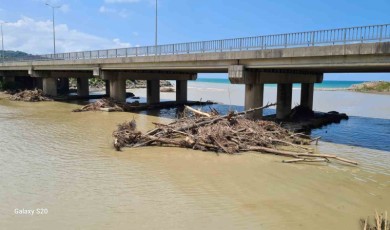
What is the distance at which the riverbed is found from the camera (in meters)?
7.58

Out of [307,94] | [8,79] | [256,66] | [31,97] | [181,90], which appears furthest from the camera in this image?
[8,79]

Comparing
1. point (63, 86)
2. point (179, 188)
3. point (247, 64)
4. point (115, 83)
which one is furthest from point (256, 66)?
point (63, 86)

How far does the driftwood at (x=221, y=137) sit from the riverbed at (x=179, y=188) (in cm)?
60

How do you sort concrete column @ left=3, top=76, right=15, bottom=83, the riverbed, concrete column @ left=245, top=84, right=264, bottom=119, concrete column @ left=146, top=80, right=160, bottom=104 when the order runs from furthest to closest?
concrete column @ left=3, top=76, right=15, bottom=83 → concrete column @ left=146, top=80, right=160, bottom=104 → concrete column @ left=245, top=84, right=264, bottom=119 → the riverbed

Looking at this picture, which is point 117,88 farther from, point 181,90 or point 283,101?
point 283,101

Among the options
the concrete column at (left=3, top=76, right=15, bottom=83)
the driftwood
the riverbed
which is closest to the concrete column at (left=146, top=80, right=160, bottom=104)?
the driftwood

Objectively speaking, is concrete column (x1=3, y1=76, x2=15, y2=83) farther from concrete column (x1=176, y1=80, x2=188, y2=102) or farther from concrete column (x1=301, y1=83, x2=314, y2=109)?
concrete column (x1=301, y1=83, x2=314, y2=109)

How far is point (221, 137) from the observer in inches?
571

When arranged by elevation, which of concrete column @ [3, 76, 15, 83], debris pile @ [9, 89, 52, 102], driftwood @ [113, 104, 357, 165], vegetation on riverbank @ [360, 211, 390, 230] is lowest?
vegetation on riverbank @ [360, 211, 390, 230]

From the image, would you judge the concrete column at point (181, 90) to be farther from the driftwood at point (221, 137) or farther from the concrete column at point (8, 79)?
the concrete column at point (8, 79)

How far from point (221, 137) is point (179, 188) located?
17.4 ft

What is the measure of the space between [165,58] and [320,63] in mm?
12429

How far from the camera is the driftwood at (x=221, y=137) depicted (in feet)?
46.5

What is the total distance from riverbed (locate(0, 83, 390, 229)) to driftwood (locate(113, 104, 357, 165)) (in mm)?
597
